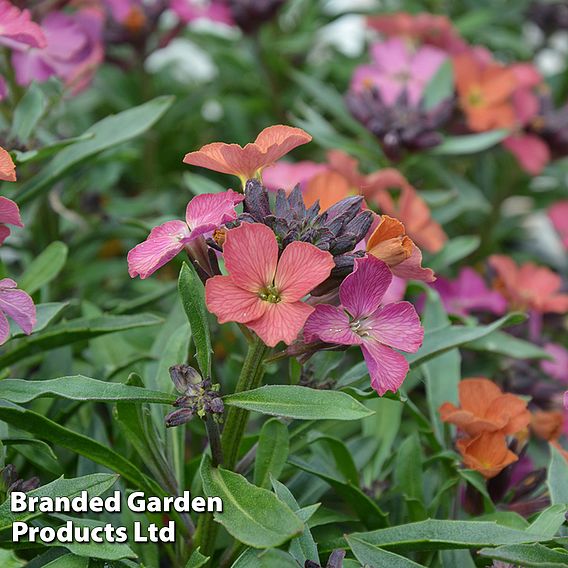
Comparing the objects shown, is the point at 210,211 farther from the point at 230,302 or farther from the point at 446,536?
the point at 446,536

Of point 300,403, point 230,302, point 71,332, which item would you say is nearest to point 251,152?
point 230,302

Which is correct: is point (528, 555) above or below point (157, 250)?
below

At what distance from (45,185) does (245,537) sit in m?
0.73

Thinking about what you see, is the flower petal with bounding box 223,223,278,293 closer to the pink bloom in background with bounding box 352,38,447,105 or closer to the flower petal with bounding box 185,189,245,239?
the flower petal with bounding box 185,189,245,239

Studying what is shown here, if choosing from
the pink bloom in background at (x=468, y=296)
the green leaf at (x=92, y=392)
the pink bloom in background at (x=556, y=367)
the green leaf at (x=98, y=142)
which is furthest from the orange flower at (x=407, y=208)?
the green leaf at (x=92, y=392)

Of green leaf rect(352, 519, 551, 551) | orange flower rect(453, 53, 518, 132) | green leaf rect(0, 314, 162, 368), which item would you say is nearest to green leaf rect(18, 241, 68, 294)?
green leaf rect(0, 314, 162, 368)

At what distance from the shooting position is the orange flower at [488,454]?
114 centimetres

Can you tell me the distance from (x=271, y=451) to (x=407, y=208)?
76 cm

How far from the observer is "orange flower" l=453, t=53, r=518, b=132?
189 cm

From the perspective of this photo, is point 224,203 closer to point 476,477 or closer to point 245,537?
point 245,537

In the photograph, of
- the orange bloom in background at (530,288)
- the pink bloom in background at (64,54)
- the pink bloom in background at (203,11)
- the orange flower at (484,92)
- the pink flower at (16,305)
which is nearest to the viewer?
the pink flower at (16,305)

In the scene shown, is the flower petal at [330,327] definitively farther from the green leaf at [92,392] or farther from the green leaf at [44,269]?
the green leaf at [44,269]

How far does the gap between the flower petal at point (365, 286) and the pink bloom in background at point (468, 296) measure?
0.75 m

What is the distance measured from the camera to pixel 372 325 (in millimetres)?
942
